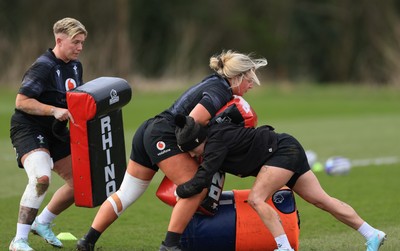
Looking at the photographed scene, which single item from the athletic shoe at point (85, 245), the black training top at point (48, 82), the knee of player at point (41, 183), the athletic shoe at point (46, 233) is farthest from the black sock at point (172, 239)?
the black training top at point (48, 82)

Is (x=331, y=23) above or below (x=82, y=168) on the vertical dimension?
below

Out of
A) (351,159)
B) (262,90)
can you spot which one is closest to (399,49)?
(262,90)

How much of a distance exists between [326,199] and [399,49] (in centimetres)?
3069

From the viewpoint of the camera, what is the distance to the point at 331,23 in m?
49.1

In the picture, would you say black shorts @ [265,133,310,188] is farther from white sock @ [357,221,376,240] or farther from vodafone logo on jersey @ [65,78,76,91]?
vodafone logo on jersey @ [65,78,76,91]

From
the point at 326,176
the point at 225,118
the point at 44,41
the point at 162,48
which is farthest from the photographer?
the point at 162,48

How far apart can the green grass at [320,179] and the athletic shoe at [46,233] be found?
0.07 meters

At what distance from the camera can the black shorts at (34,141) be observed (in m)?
7.98

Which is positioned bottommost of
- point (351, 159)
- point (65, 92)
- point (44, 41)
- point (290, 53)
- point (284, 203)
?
point (290, 53)

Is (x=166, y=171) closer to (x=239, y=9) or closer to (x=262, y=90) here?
(x=262, y=90)

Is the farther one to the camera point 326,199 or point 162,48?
point 162,48

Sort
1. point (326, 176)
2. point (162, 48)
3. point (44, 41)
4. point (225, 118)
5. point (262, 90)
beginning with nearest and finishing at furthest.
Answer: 1. point (225, 118)
2. point (326, 176)
3. point (262, 90)
4. point (44, 41)
5. point (162, 48)

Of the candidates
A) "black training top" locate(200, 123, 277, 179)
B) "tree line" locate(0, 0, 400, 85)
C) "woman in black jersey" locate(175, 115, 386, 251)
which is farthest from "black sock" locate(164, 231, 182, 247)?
"tree line" locate(0, 0, 400, 85)

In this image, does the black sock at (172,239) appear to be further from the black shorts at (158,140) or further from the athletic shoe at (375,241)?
the athletic shoe at (375,241)
